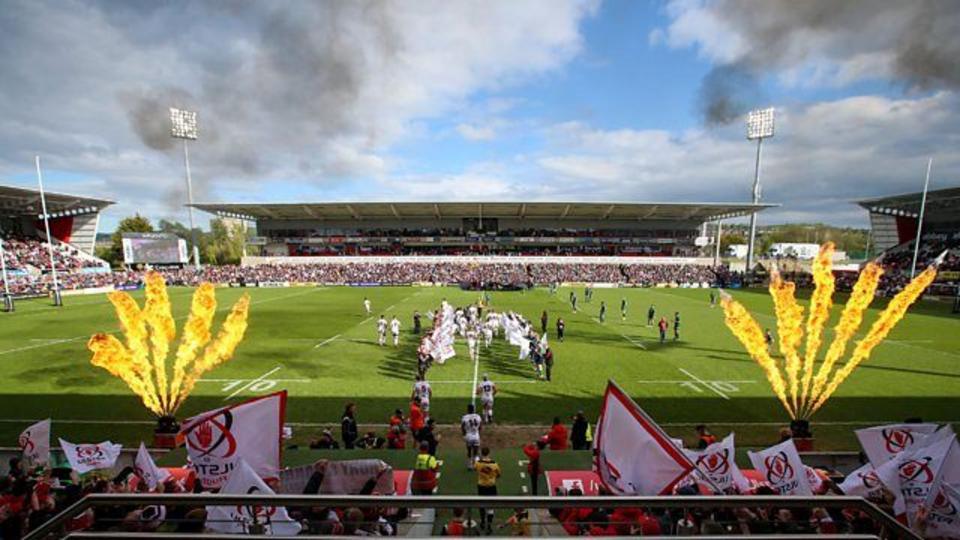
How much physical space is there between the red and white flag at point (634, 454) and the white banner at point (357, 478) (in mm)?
3417

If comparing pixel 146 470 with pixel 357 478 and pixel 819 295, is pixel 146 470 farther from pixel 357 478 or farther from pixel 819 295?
pixel 819 295

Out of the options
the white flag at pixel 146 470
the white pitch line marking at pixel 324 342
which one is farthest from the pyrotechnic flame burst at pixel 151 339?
the white pitch line marking at pixel 324 342

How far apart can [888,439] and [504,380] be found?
11507 mm

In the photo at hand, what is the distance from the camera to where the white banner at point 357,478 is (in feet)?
22.4

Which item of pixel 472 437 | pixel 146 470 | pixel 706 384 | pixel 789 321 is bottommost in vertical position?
pixel 706 384

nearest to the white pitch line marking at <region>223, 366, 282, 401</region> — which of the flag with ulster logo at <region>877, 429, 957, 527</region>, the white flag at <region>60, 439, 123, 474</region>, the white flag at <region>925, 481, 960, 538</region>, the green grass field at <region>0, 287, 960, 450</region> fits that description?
the green grass field at <region>0, 287, 960, 450</region>

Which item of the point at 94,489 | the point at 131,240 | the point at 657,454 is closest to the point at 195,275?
the point at 131,240

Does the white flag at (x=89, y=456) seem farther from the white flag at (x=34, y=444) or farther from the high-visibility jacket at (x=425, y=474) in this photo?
the high-visibility jacket at (x=425, y=474)

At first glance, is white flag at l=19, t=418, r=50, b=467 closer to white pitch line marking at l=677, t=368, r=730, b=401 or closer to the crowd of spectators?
white pitch line marking at l=677, t=368, r=730, b=401

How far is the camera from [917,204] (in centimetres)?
5062

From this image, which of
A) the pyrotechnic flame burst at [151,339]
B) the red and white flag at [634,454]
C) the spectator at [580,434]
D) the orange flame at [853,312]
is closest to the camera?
the red and white flag at [634,454]

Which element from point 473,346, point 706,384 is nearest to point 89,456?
point 473,346

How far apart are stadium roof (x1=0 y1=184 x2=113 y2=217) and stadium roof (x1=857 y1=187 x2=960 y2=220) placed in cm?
9928

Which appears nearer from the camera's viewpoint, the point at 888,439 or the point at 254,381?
the point at 888,439
